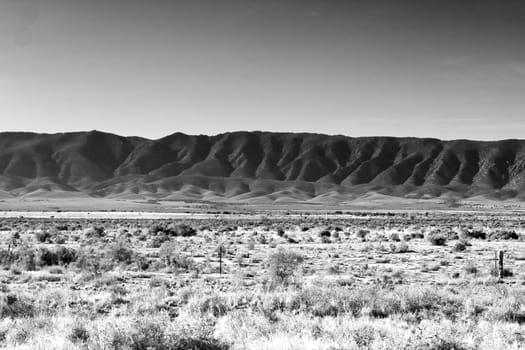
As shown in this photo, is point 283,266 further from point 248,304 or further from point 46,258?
point 46,258

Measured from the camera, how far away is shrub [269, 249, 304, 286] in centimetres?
1734

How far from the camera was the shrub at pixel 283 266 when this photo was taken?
1734 cm

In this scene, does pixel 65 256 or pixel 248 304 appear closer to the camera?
pixel 248 304

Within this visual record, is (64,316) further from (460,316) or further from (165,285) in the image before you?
(460,316)

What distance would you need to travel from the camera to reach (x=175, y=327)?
896cm

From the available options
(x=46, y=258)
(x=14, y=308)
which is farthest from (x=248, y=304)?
(x=46, y=258)

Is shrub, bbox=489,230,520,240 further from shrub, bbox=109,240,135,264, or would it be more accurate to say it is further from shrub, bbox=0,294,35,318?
shrub, bbox=0,294,35,318

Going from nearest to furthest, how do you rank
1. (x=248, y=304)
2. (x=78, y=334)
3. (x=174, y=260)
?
1. (x=78, y=334)
2. (x=248, y=304)
3. (x=174, y=260)

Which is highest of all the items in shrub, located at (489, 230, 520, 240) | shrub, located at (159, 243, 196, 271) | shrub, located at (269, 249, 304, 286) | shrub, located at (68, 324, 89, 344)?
shrub, located at (68, 324, 89, 344)

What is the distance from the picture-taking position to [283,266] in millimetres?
18578

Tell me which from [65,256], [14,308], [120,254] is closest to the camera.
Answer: [14,308]

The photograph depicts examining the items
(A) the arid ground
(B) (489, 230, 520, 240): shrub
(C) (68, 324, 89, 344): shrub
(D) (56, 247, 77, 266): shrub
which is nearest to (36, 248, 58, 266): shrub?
(A) the arid ground

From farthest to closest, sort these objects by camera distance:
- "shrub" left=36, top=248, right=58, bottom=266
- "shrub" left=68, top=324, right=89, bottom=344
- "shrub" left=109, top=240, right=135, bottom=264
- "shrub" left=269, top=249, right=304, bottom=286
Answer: "shrub" left=109, top=240, right=135, bottom=264
"shrub" left=36, top=248, right=58, bottom=266
"shrub" left=269, top=249, right=304, bottom=286
"shrub" left=68, top=324, right=89, bottom=344

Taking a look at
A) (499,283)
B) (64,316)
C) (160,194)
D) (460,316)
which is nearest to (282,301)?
(460,316)
